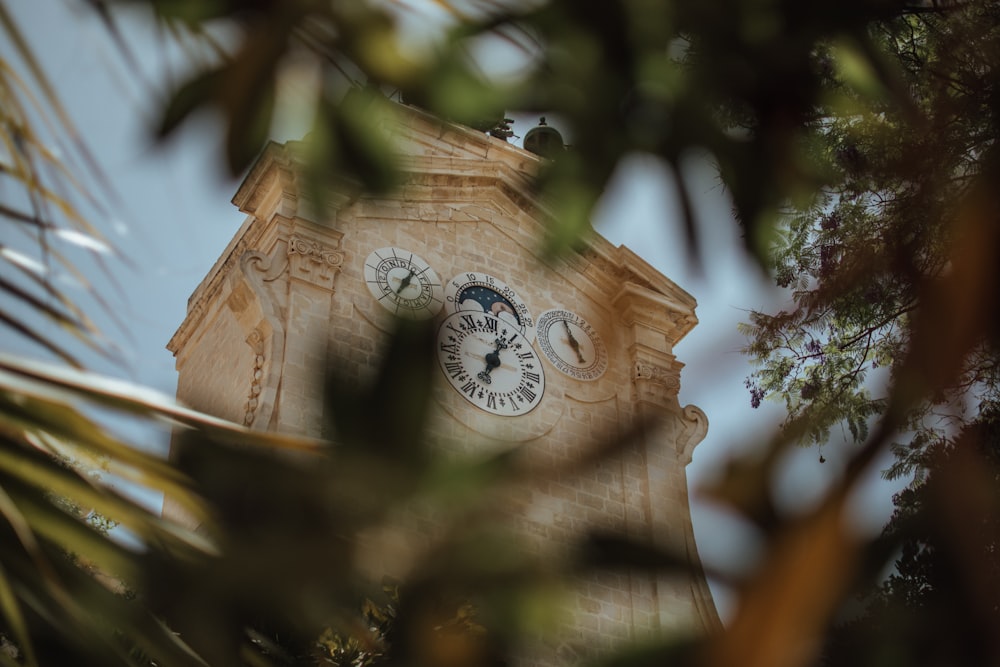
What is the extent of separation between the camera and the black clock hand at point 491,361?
12.4m

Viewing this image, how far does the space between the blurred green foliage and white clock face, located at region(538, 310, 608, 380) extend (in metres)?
10.8

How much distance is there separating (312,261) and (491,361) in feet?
6.54

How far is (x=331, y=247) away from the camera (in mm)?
12344

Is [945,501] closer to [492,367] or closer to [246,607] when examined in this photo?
[246,607]

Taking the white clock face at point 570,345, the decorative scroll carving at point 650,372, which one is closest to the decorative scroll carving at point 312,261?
the white clock face at point 570,345

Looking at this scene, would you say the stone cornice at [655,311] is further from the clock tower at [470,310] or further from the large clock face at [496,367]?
the large clock face at [496,367]

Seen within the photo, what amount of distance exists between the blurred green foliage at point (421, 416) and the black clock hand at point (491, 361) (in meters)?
10.2

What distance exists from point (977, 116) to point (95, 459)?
2.15 metres

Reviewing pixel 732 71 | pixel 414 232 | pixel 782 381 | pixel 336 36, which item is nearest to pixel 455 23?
pixel 336 36

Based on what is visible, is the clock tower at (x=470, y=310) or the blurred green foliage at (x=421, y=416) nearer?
the blurred green foliage at (x=421, y=416)

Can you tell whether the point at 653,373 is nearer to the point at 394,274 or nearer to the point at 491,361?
the point at 491,361

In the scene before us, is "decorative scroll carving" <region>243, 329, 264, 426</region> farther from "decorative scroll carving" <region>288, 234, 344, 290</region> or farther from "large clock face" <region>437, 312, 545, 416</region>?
"large clock face" <region>437, 312, 545, 416</region>

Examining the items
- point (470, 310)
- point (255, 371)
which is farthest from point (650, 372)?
point (255, 371)

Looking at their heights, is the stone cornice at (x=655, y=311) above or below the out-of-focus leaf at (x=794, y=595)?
above
